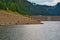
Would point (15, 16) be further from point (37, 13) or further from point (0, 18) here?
point (37, 13)

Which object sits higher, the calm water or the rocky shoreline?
the calm water

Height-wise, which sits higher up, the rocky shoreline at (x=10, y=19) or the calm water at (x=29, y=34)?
the calm water at (x=29, y=34)

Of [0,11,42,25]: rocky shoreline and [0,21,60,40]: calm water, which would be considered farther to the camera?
[0,11,42,25]: rocky shoreline

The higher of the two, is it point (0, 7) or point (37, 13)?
point (0, 7)

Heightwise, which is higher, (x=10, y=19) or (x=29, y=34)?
(x=29, y=34)

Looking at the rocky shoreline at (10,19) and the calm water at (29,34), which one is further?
the rocky shoreline at (10,19)

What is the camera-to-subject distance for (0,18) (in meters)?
93.2

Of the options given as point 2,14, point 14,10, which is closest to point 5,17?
point 2,14

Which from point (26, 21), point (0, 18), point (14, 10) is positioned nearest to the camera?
point (0, 18)

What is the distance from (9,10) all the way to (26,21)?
914 centimetres

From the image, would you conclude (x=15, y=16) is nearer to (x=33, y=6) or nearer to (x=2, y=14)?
(x=2, y=14)

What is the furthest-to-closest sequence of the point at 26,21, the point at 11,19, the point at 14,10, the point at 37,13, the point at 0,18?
the point at 37,13
the point at 14,10
the point at 26,21
the point at 11,19
the point at 0,18

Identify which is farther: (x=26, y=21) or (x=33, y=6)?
(x=33, y=6)

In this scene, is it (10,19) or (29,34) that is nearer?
(29,34)
